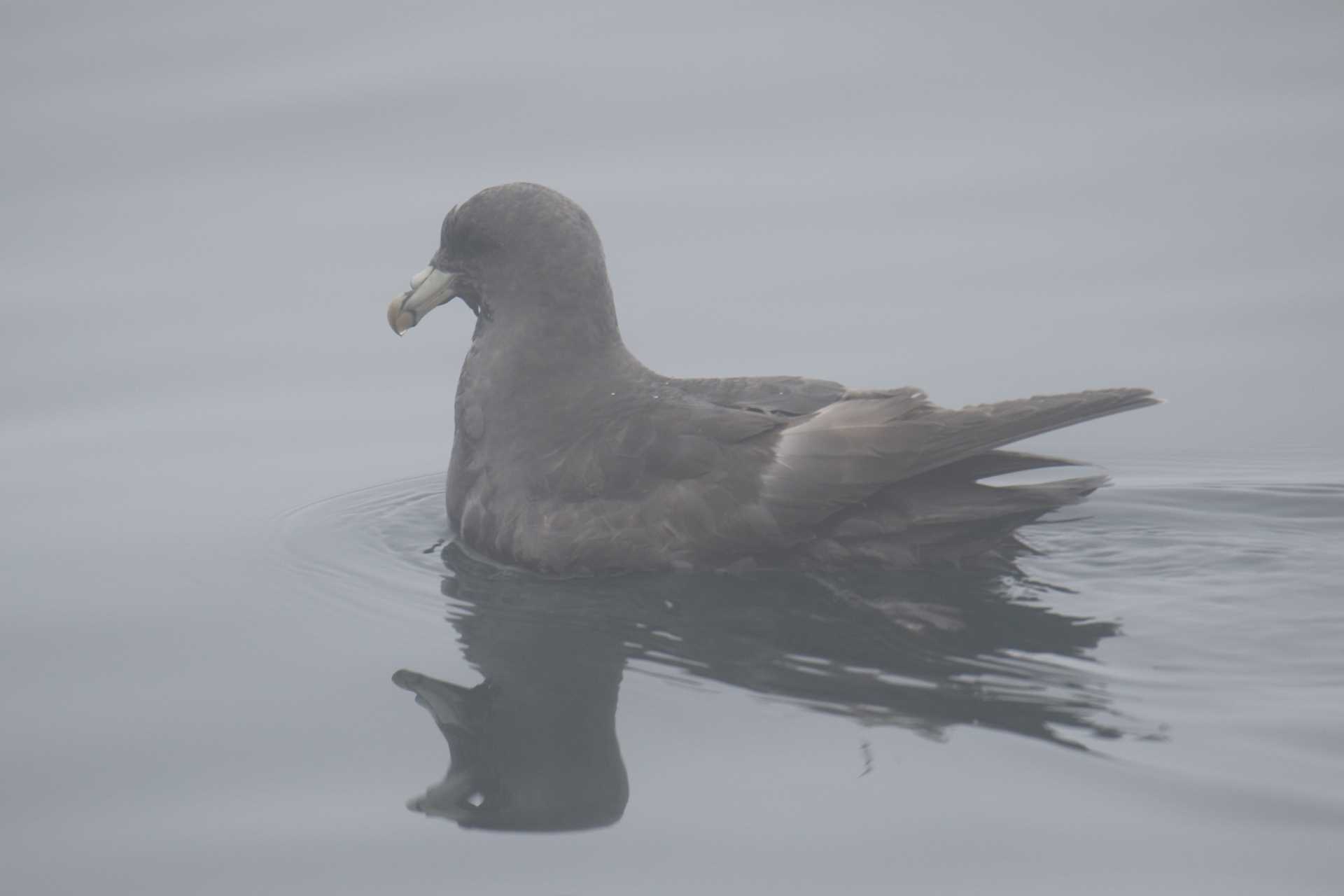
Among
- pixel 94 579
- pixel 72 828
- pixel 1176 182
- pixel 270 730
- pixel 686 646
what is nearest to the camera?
pixel 72 828

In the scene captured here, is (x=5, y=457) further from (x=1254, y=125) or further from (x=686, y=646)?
(x=1254, y=125)

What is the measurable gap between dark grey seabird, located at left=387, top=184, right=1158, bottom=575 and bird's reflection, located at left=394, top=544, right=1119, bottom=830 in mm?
116

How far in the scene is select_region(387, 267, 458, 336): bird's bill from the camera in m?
7.43

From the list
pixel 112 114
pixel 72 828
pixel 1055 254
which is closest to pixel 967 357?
pixel 1055 254

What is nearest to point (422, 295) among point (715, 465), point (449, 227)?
point (449, 227)

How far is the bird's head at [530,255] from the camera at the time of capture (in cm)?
708

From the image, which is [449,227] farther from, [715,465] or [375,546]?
[715,465]

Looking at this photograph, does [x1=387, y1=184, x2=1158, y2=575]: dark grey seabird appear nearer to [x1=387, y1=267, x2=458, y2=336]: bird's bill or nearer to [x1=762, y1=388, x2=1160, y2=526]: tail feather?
[x1=762, y1=388, x2=1160, y2=526]: tail feather

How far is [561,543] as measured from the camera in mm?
6379

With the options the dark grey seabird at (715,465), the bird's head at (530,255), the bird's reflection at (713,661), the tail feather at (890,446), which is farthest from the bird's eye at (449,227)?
the tail feather at (890,446)

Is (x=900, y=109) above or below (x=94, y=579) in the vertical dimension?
above

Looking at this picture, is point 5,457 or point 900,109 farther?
point 900,109

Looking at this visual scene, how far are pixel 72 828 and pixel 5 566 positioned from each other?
2.53 meters

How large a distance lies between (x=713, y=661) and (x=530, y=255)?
2.15 metres
